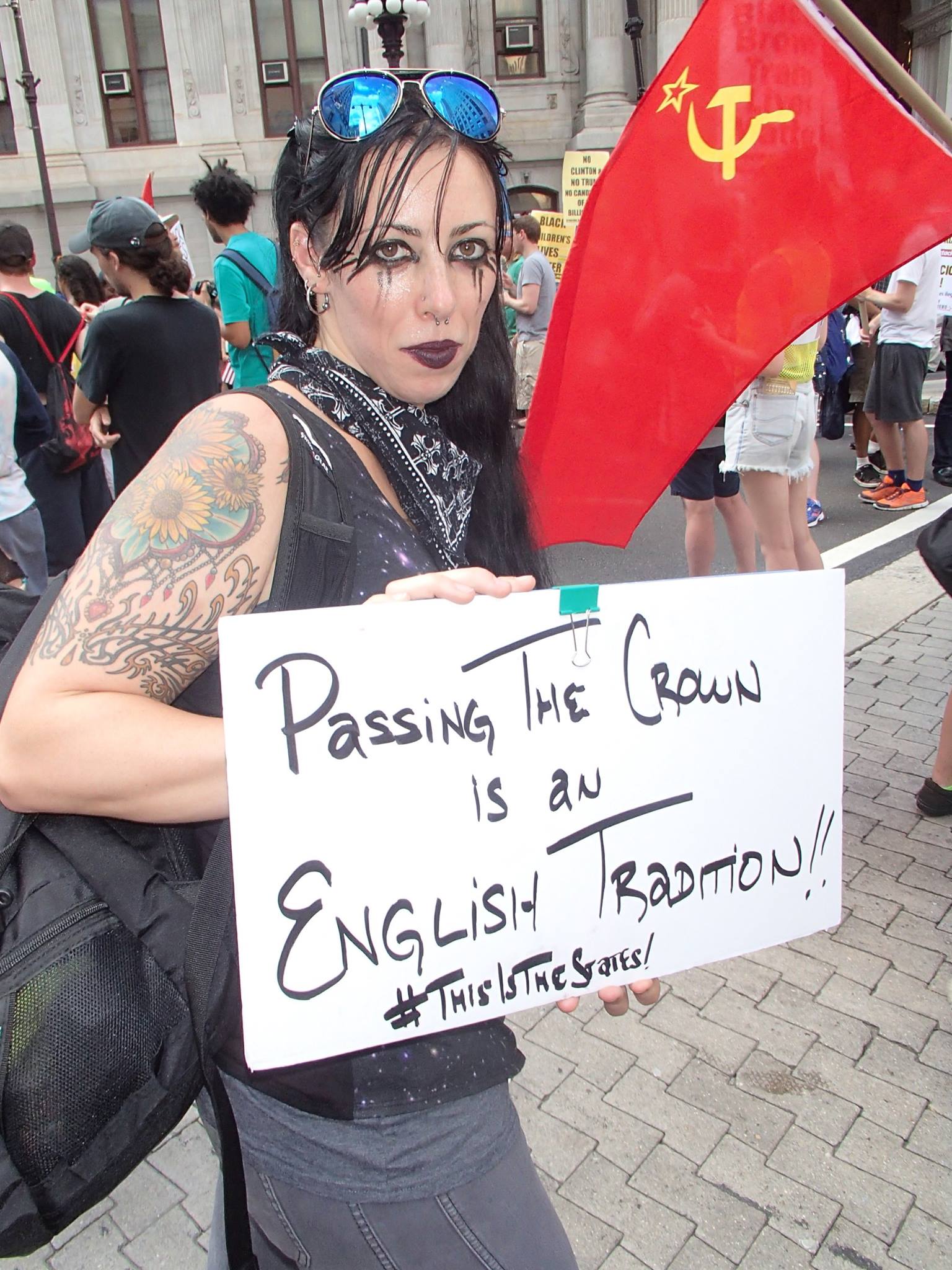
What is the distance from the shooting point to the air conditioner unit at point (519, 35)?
78.5ft

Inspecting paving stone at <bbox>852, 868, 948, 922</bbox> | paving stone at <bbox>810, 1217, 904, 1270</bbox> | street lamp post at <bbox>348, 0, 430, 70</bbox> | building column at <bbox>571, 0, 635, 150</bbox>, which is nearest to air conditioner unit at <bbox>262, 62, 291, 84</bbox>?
building column at <bbox>571, 0, 635, 150</bbox>

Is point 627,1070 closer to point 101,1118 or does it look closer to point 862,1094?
point 862,1094

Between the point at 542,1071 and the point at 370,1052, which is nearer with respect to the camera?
the point at 370,1052

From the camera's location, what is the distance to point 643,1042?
2.50m

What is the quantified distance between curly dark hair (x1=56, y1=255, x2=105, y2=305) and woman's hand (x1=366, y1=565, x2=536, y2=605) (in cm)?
694

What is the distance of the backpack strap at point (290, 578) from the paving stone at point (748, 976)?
191cm

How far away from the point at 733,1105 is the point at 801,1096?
171 mm

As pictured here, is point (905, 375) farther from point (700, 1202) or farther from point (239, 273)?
point (700, 1202)

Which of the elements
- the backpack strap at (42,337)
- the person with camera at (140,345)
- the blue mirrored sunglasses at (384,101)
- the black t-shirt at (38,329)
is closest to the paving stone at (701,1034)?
the blue mirrored sunglasses at (384,101)

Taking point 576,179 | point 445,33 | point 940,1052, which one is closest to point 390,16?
point 576,179

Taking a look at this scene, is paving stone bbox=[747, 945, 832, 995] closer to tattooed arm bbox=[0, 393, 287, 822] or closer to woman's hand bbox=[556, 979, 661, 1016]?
woman's hand bbox=[556, 979, 661, 1016]

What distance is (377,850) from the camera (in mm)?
1030

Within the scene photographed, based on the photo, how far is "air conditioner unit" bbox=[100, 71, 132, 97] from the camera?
77.5 ft

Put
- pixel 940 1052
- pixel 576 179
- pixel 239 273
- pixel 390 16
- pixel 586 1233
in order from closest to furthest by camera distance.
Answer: pixel 586 1233, pixel 940 1052, pixel 239 273, pixel 390 16, pixel 576 179
